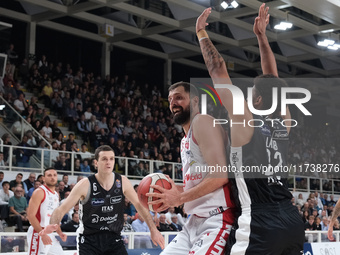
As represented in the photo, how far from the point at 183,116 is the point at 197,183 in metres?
0.54

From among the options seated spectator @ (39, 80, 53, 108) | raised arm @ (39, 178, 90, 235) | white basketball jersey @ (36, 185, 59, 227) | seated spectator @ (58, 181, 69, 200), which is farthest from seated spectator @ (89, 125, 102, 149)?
raised arm @ (39, 178, 90, 235)

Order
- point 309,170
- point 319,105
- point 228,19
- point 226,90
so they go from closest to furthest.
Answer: point 226,90 → point 228,19 → point 309,170 → point 319,105

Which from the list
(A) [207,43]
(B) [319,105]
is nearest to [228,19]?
(B) [319,105]

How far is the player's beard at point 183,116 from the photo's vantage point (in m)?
4.48

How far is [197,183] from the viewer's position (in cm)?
438

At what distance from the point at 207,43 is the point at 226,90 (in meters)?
0.58

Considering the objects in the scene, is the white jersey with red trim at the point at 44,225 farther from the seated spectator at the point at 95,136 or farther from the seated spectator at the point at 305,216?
the seated spectator at the point at 305,216

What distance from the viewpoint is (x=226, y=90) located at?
3.83 m

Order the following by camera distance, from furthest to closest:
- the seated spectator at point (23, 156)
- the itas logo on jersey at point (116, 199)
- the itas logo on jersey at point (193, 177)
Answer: the seated spectator at point (23, 156) < the itas logo on jersey at point (116, 199) < the itas logo on jersey at point (193, 177)

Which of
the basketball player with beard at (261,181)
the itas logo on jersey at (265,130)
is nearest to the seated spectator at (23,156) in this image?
the basketball player with beard at (261,181)

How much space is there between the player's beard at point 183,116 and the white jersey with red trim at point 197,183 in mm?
92

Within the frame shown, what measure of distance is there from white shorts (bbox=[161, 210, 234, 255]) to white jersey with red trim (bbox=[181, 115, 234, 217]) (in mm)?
60

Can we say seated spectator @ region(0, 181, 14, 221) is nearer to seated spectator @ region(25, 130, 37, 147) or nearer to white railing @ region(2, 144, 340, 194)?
white railing @ region(2, 144, 340, 194)

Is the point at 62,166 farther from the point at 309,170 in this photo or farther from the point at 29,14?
the point at 309,170
